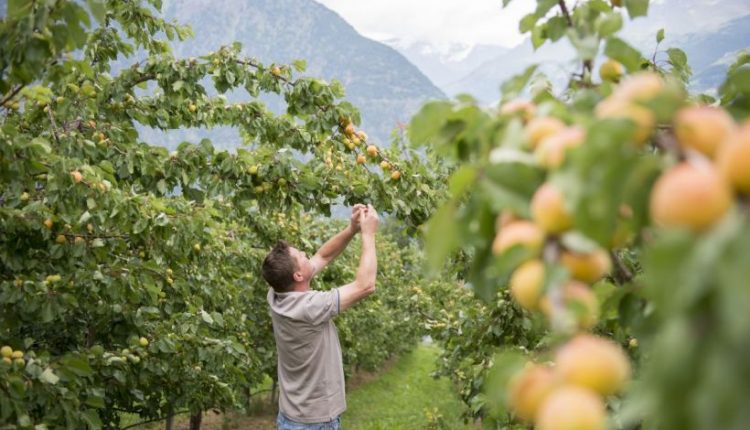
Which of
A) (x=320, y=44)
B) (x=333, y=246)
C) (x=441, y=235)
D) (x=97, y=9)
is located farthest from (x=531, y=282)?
(x=320, y=44)

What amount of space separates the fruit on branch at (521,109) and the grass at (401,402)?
32.2ft

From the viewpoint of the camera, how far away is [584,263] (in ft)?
2.54

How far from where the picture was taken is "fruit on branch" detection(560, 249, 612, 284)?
0.77m

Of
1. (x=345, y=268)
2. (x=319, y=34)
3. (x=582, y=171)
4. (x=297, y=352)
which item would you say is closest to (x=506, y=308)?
(x=297, y=352)

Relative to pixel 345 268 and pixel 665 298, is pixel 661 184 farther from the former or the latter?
pixel 345 268

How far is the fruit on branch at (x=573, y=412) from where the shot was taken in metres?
0.60

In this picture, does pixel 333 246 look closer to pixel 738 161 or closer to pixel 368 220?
pixel 368 220

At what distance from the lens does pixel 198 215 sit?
10.9ft

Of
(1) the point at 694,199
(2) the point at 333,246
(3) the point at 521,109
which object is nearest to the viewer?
(1) the point at 694,199

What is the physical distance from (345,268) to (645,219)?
29.2 feet

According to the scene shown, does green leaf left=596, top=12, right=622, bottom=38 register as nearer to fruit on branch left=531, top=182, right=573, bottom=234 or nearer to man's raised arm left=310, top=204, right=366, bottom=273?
fruit on branch left=531, top=182, right=573, bottom=234

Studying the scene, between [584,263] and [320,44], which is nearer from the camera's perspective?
[584,263]

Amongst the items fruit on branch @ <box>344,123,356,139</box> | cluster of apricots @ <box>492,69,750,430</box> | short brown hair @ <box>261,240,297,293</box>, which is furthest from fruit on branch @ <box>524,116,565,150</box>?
fruit on branch @ <box>344,123,356,139</box>

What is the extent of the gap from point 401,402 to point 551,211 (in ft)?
51.5
